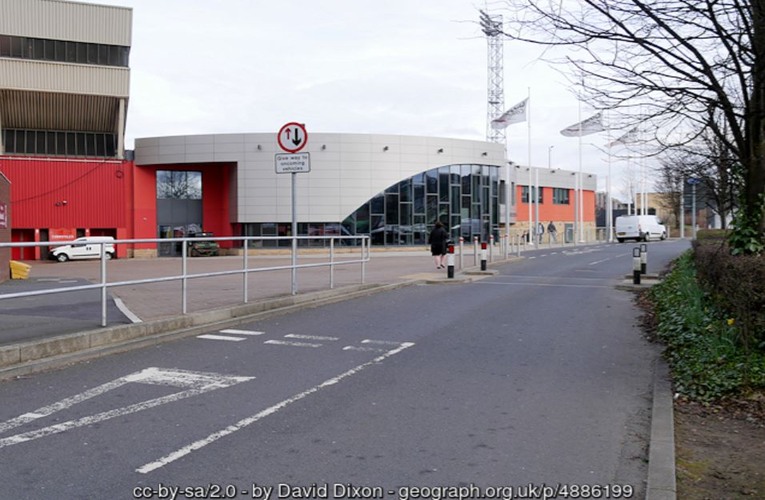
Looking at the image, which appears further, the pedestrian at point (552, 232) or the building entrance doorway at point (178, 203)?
the pedestrian at point (552, 232)

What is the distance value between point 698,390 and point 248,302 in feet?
24.5

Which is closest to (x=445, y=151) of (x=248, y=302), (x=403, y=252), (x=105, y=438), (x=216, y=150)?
(x=403, y=252)

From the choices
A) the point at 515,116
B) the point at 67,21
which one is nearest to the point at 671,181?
the point at 515,116

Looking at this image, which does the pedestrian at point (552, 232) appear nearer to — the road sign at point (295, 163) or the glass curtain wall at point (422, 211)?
the glass curtain wall at point (422, 211)

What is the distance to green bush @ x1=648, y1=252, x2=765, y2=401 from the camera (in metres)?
6.21

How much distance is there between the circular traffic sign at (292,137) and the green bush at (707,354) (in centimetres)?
704

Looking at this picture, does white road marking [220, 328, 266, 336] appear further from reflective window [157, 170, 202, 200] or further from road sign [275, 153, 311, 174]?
reflective window [157, 170, 202, 200]

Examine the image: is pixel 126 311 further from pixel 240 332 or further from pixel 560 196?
pixel 560 196

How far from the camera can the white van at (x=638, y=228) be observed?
5459 centimetres

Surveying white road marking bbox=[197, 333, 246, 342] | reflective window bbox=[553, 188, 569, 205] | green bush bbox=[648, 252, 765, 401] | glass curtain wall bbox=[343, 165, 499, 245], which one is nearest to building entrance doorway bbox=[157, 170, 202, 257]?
glass curtain wall bbox=[343, 165, 499, 245]

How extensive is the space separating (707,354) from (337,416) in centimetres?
400

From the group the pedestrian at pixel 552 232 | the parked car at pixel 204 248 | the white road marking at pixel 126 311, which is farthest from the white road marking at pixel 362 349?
the pedestrian at pixel 552 232

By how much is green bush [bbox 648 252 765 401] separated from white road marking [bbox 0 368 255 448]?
4.38 metres

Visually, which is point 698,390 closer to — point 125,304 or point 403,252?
point 125,304
